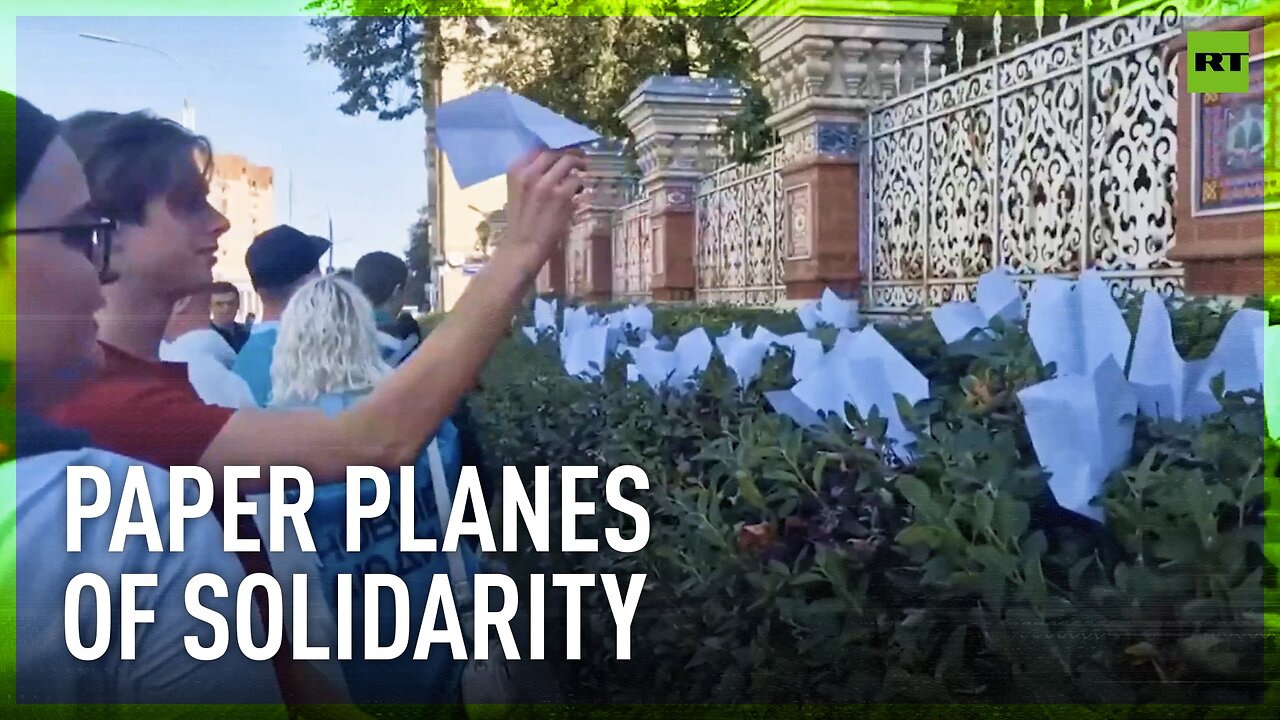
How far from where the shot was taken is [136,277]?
1950 mm

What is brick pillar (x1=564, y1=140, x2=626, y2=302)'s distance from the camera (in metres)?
2.06

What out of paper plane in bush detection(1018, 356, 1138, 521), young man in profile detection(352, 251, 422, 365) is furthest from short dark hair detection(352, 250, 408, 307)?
paper plane in bush detection(1018, 356, 1138, 521)

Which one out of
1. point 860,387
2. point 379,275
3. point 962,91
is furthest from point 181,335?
point 962,91

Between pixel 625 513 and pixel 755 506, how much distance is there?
256 mm

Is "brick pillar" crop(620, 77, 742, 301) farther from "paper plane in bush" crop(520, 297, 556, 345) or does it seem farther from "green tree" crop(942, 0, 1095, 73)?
"green tree" crop(942, 0, 1095, 73)

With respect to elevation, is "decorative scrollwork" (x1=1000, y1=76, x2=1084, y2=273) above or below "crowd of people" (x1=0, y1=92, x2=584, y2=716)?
above

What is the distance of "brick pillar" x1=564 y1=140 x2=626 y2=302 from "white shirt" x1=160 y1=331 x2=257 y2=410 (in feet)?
2.12

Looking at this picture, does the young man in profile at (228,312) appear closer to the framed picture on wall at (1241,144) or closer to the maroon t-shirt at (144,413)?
the maroon t-shirt at (144,413)

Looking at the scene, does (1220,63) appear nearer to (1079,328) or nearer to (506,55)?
(1079,328)

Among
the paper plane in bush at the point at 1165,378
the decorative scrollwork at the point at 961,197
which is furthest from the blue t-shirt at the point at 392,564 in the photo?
the paper plane in bush at the point at 1165,378

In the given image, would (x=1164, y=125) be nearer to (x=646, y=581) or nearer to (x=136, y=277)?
(x=646, y=581)

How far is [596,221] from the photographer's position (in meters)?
2.09

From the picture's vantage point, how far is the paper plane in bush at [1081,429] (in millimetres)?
1773

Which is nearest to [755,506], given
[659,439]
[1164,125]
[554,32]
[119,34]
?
[659,439]
